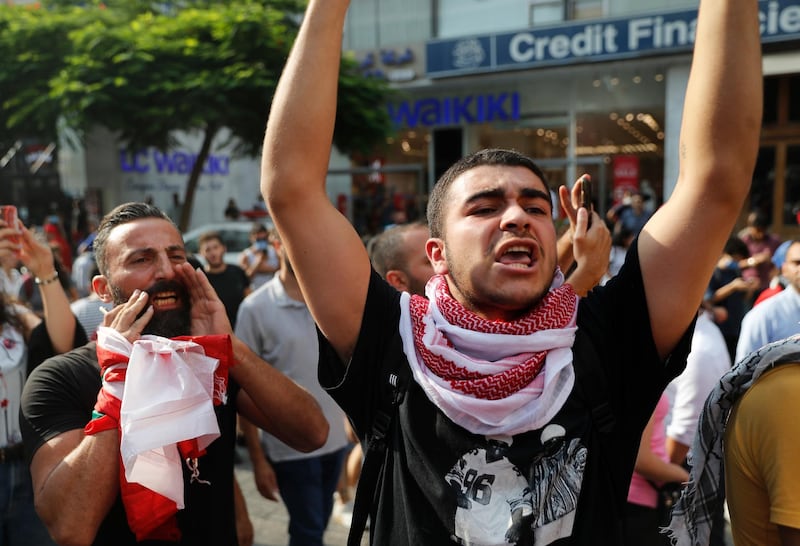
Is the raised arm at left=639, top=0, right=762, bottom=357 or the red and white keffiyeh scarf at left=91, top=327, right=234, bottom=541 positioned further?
the red and white keffiyeh scarf at left=91, top=327, right=234, bottom=541

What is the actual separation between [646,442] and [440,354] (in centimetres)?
163

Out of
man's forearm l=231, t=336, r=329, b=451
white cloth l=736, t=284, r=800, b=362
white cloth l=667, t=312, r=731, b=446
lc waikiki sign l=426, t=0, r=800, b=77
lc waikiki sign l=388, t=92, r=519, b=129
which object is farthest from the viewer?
lc waikiki sign l=388, t=92, r=519, b=129

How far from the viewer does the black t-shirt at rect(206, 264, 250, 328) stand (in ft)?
17.7

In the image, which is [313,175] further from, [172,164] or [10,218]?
[172,164]

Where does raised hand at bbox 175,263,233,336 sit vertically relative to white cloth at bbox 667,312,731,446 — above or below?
above

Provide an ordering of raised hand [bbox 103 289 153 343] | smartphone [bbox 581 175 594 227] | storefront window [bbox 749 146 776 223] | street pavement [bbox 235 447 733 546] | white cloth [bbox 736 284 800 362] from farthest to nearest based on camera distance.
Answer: storefront window [bbox 749 146 776 223] → street pavement [bbox 235 447 733 546] → white cloth [bbox 736 284 800 362] → smartphone [bbox 581 175 594 227] → raised hand [bbox 103 289 153 343]

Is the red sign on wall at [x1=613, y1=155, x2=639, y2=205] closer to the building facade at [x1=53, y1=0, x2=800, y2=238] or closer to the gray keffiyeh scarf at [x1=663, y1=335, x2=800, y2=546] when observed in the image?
the building facade at [x1=53, y1=0, x2=800, y2=238]

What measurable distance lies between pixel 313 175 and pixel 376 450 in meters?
0.64

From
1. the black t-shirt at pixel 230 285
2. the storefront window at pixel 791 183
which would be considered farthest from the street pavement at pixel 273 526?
the storefront window at pixel 791 183

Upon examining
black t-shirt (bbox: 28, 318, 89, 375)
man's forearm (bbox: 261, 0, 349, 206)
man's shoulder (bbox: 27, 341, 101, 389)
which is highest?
man's forearm (bbox: 261, 0, 349, 206)

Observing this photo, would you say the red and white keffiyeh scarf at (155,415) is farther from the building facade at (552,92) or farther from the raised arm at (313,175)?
the building facade at (552,92)

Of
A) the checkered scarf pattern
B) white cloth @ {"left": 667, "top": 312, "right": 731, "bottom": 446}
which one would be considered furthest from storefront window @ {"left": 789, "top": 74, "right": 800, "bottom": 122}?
the checkered scarf pattern

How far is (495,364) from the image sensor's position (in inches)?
56.8

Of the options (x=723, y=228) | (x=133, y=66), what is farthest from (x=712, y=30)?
(x=133, y=66)
